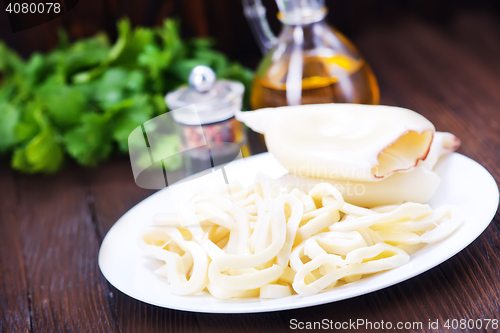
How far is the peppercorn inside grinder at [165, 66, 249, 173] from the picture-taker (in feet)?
3.34

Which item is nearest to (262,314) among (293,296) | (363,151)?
(293,296)

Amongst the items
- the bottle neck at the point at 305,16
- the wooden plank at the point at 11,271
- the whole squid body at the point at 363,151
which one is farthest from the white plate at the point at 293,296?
the bottle neck at the point at 305,16

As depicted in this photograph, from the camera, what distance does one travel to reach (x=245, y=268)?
2.05 ft

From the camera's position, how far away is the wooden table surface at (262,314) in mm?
613

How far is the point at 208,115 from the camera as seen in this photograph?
1.04 meters

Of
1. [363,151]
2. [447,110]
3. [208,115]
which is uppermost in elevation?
[363,151]

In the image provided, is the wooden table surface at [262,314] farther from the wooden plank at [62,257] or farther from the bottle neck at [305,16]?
the bottle neck at [305,16]

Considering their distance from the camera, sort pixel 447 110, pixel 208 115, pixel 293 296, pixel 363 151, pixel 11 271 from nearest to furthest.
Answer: pixel 293 296 → pixel 363 151 → pixel 11 271 → pixel 208 115 → pixel 447 110

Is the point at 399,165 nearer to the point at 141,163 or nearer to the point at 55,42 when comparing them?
the point at 141,163

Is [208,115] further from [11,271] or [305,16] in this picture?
[11,271]

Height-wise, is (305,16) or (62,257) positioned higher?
(305,16)

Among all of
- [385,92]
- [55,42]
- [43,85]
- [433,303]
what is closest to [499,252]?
[433,303]

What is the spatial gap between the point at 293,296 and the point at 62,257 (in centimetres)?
44

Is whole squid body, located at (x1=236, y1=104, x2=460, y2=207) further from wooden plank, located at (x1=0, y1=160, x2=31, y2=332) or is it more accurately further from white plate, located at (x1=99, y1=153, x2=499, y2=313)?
wooden plank, located at (x1=0, y1=160, x2=31, y2=332)
